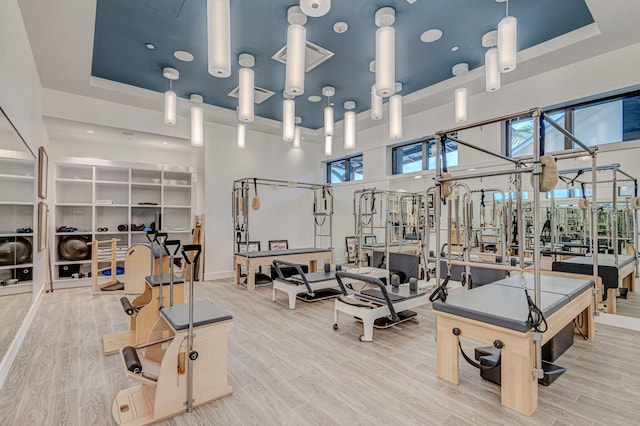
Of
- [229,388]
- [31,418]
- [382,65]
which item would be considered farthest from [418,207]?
[31,418]

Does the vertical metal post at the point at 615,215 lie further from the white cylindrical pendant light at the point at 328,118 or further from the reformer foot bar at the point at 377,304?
the white cylindrical pendant light at the point at 328,118

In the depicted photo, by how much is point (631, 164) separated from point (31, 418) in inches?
248

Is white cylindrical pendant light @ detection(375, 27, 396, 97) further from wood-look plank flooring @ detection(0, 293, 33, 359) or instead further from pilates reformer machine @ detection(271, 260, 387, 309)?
wood-look plank flooring @ detection(0, 293, 33, 359)

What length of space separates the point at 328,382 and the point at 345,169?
6361mm

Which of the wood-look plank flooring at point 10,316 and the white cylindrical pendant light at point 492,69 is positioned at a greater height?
the white cylindrical pendant light at point 492,69

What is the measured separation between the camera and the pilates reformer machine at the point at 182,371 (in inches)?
79.0

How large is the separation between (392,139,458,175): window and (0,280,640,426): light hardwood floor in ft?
11.3

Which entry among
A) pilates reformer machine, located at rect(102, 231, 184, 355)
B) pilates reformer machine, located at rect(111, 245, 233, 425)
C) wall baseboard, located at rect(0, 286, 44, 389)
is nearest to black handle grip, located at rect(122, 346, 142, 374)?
pilates reformer machine, located at rect(111, 245, 233, 425)

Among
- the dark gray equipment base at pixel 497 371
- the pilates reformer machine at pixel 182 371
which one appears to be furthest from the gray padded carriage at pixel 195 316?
the dark gray equipment base at pixel 497 371

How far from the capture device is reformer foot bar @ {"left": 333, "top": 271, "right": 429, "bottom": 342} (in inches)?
134

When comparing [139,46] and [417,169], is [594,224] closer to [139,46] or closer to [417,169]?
[417,169]

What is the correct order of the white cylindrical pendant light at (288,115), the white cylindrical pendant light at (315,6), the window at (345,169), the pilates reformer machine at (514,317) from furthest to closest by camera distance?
the window at (345,169), the white cylindrical pendant light at (288,115), the white cylindrical pendant light at (315,6), the pilates reformer machine at (514,317)

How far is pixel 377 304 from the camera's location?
373 cm

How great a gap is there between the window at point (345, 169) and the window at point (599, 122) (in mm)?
3787
